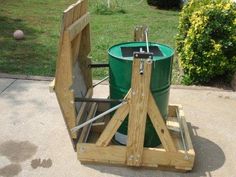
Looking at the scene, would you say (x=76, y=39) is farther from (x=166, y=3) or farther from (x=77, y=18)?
(x=166, y=3)

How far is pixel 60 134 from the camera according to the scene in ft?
12.5

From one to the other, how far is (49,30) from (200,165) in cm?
569

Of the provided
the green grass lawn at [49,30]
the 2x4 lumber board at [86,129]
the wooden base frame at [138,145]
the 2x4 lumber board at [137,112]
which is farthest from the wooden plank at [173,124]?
the green grass lawn at [49,30]

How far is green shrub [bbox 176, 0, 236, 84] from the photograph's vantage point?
5023 mm

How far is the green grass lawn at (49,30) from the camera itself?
6.00m

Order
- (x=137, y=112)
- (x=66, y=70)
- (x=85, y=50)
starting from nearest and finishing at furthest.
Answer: (x=66, y=70), (x=137, y=112), (x=85, y=50)

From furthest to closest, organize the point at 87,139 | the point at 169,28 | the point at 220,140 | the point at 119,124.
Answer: the point at 169,28, the point at 220,140, the point at 87,139, the point at 119,124

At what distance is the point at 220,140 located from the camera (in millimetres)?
3812

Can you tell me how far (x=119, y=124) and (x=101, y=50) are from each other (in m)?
3.86

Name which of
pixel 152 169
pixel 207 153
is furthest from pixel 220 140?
pixel 152 169

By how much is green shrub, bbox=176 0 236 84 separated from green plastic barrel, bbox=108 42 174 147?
5.91ft

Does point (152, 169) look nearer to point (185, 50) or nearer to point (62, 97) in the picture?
point (62, 97)

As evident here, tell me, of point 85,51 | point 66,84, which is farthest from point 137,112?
point 85,51

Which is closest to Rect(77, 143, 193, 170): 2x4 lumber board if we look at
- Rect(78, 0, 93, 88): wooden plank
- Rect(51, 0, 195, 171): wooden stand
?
Rect(51, 0, 195, 171): wooden stand
